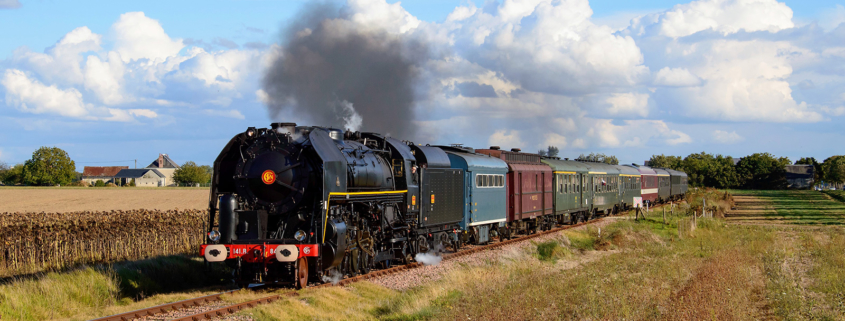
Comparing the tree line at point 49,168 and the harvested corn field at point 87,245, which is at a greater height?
the tree line at point 49,168

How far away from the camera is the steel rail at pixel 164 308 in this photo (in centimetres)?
1017

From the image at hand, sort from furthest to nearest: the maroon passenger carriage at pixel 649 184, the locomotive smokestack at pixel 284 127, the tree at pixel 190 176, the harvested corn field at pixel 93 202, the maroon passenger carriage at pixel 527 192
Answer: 1. the tree at pixel 190 176
2. the harvested corn field at pixel 93 202
3. the maroon passenger carriage at pixel 649 184
4. the maroon passenger carriage at pixel 527 192
5. the locomotive smokestack at pixel 284 127

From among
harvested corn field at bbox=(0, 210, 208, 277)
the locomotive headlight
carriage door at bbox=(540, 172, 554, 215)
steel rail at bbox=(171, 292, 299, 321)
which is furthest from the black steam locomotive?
carriage door at bbox=(540, 172, 554, 215)

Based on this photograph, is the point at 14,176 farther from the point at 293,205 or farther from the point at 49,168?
the point at 293,205

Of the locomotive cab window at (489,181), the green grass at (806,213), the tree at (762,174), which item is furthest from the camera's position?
the tree at (762,174)

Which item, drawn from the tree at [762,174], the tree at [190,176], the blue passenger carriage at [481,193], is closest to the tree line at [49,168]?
the tree at [190,176]

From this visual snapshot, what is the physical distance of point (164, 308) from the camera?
10.9m

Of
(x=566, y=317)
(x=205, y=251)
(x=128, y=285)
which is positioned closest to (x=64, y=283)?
(x=128, y=285)

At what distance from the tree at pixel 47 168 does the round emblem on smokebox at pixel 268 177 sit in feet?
349

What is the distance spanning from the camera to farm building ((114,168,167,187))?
130m

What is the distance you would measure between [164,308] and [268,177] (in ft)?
9.93

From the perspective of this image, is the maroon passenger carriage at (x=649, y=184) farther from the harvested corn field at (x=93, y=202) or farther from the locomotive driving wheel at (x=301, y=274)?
the locomotive driving wheel at (x=301, y=274)

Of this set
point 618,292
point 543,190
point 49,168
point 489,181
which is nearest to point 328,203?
point 618,292

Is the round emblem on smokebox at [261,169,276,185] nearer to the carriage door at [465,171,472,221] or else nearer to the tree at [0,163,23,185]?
the carriage door at [465,171,472,221]
